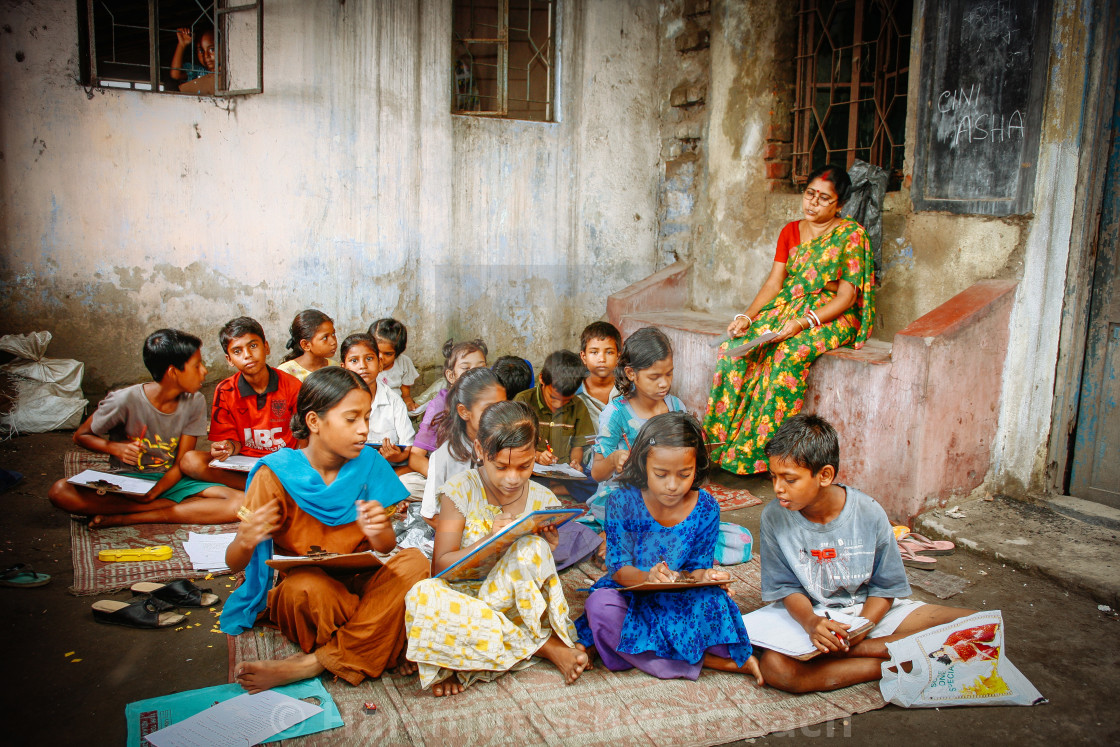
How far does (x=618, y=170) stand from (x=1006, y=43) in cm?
327

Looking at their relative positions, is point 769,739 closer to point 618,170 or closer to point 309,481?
point 309,481

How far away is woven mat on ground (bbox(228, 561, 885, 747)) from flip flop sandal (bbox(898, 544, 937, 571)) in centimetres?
116

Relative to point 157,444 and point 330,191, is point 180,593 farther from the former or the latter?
point 330,191

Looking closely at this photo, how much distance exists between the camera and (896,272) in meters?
4.88

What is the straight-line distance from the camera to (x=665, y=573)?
Result: 8.65ft

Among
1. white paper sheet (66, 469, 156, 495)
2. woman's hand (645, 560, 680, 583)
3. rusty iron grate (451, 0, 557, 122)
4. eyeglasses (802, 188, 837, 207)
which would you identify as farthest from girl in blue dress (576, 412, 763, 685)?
rusty iron grate (451, 0, 557, 122)

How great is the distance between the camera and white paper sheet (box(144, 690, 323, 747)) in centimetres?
229

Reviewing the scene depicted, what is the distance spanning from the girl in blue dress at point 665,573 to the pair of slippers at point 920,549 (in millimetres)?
1370

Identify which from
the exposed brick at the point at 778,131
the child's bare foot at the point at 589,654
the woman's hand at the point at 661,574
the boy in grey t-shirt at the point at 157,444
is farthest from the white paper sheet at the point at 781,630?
the exposed brick at the point at 778,131

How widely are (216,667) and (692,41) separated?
5381 millimetres

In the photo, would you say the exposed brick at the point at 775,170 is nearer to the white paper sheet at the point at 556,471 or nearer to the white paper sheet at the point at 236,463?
the white paper sheet at the point at 556,471

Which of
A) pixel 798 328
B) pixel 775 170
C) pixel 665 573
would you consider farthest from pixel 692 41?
pixel 665 573

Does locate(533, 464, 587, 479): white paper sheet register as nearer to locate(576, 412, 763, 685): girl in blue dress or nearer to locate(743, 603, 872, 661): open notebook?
locate(576, 412, 763, 685): girl in blue dress

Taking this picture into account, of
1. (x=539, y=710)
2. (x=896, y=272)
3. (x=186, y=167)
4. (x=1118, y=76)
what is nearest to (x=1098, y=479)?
(x=896, y=272)
